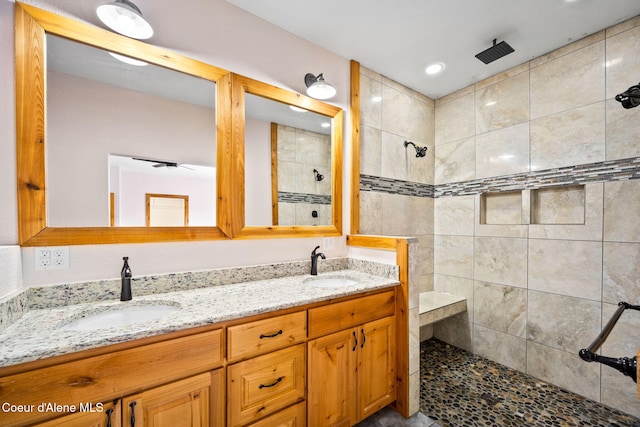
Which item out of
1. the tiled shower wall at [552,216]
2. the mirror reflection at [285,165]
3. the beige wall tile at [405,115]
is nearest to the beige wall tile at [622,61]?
the tiled shower wall at [552,216]

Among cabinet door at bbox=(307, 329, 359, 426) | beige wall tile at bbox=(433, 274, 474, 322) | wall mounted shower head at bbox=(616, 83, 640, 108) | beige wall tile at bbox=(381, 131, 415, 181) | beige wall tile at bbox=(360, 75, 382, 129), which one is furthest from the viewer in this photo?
beige wall tile at bbox=(433, 274, 474, 322)

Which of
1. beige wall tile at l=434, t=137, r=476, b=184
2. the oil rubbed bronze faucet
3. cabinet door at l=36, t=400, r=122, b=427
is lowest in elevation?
cabinet door at l=36, t=400, r=122, b=427

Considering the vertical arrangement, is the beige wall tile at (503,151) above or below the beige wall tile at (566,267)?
above

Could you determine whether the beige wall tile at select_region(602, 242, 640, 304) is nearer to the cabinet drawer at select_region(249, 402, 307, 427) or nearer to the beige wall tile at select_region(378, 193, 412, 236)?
the beige wall tile at select_region(378, 193, 412, 236)

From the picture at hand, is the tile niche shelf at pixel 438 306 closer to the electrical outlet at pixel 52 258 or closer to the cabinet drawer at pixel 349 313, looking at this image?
the cabinet drawer at pixel 349 313

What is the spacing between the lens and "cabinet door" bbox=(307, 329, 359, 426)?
143 cm

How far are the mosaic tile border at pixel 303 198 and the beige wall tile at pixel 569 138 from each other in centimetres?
179

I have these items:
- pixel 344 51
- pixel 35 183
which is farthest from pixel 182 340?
pixel 344 51

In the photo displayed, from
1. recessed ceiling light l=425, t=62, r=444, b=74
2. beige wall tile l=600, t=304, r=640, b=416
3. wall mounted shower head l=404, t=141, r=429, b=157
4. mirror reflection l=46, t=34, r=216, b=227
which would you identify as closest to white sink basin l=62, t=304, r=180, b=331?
mirror reflection l=46, t=34, r=216, b=227

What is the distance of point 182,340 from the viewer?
1067 millimetres

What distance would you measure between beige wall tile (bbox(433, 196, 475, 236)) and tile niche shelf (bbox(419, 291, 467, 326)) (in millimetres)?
663

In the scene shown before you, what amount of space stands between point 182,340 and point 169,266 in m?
0.59

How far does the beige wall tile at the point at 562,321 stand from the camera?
1.98 m

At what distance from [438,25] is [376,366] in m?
2.38
